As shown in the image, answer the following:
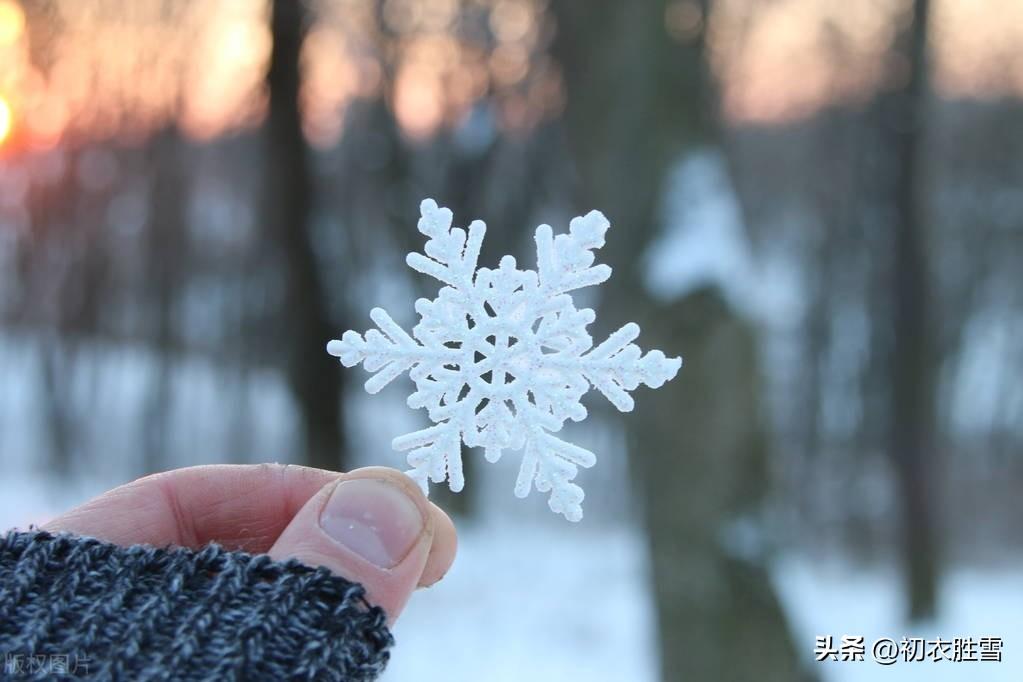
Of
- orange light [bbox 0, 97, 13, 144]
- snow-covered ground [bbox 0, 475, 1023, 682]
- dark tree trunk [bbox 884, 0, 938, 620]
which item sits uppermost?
orange light [bbox 0, 97, 13, 144]

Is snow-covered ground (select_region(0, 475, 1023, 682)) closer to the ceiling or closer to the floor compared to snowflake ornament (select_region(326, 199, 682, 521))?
closer to the floor

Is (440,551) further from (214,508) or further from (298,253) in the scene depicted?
(298,253)

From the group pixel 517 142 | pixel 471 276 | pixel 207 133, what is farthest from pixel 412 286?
pixel 471 276

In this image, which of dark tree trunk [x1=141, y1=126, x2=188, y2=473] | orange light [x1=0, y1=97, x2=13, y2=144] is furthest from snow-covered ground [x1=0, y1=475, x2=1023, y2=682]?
orange light [x1=0, y1=97, x2=13, y2=144]

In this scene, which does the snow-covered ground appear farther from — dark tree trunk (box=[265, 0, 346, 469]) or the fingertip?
the fingertip

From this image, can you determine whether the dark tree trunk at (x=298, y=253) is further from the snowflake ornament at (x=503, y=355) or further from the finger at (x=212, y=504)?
the snowflake ornament at (x=503, y=355)

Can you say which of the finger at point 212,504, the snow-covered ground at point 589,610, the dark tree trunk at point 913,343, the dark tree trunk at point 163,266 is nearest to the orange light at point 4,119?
the dark tree trunk at point 163,266

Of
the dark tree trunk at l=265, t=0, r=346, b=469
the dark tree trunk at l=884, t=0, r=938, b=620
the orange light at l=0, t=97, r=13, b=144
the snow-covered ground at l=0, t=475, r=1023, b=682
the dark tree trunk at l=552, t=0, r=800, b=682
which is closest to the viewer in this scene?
the dark tree trunk at l=552, t=0, r=800, b=682
